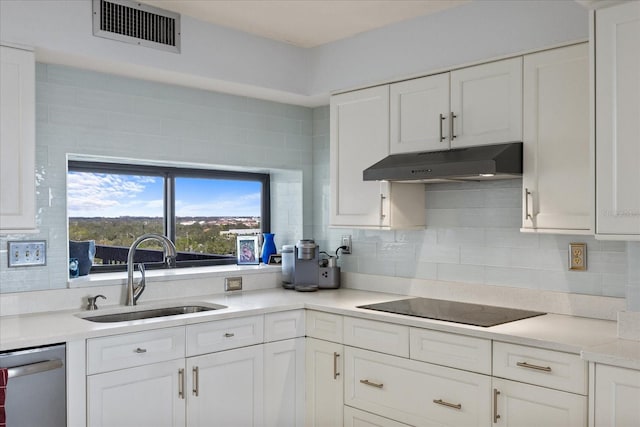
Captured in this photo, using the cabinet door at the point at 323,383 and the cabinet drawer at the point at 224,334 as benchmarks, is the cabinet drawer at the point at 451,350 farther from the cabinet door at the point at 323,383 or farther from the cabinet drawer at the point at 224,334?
the cabinet drawer at the point at 224,334

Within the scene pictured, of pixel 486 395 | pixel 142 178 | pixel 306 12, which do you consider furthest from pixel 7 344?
pixel 306 12

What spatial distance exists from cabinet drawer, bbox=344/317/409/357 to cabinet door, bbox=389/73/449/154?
0.98 m

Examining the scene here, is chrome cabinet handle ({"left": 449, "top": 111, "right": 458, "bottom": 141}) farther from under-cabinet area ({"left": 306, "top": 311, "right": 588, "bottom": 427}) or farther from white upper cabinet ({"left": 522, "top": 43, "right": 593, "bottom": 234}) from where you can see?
under-cabinet area ({"left": 306, "top": 311, "right": 588, "bottom": 427})

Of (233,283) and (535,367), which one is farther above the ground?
(233,283)

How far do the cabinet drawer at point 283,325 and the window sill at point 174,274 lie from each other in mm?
658

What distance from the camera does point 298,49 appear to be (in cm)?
396

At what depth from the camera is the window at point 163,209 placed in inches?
143

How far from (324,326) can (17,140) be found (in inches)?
70.5

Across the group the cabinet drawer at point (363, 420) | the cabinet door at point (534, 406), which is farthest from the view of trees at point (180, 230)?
the cabinet door at point (534, 406)

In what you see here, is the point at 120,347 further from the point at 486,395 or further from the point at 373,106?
the point at 373,106

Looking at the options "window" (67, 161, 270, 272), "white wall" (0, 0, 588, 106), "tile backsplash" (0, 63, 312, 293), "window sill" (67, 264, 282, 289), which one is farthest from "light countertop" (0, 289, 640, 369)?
"white wall" (0, 0, 588, 106)

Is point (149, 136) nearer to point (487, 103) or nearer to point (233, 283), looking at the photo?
point (233, 283)

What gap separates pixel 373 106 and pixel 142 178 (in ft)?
5.03

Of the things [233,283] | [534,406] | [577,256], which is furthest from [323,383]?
[577,256]
